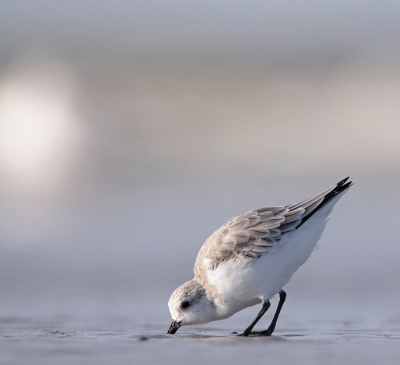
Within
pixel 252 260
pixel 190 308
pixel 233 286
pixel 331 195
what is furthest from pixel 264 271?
pixel 331 195

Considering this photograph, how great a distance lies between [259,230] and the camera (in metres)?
5.12

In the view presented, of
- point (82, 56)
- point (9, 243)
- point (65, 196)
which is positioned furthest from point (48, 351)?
point (82, 56)

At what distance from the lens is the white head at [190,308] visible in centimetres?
521

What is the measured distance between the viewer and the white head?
521cm

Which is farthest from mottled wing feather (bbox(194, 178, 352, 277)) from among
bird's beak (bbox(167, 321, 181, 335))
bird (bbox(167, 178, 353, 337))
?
bird's beak (bbox(167, 321, 181, 335))

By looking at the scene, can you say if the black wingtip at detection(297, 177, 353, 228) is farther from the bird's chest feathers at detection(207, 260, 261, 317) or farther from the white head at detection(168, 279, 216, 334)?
the white head at detection(168, 279, 216, 334)

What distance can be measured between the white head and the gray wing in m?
0.32

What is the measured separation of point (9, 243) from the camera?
921cm

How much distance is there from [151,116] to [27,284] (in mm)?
10764

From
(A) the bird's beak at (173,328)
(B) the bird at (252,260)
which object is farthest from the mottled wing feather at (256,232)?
(A) the bird's beak at (173,328)

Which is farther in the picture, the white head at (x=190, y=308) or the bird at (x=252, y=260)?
the white head at (x=190, y=308)

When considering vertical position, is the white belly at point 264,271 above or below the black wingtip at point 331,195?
below

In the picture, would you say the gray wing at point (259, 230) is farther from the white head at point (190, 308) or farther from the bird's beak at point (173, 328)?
the bird's beak at point (173, 328)

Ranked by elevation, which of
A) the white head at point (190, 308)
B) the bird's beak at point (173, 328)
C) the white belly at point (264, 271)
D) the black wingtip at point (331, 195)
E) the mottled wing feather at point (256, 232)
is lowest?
the bird's beak at point (173, 328)
